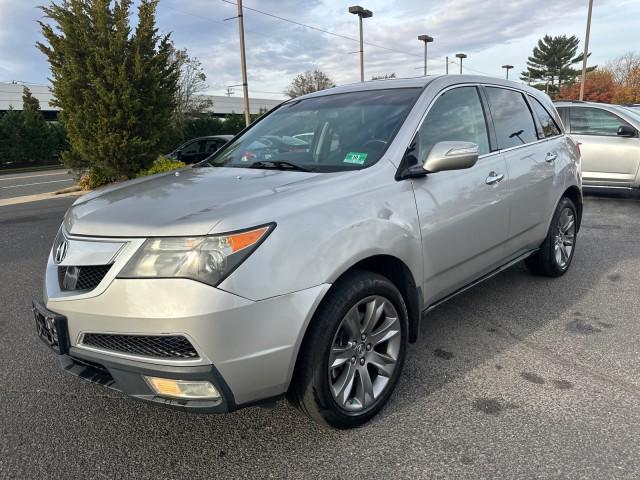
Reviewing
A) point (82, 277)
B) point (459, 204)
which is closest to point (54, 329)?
point (82, 277)

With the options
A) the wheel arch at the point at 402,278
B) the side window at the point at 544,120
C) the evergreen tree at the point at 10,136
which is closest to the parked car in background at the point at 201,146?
the side window at the point at 544,120

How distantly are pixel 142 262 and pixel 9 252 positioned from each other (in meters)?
5.83

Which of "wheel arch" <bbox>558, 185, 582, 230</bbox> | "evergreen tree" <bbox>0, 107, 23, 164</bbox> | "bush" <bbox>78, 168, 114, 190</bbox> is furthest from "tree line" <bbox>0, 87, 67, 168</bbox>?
"wheel arch" <bbox>558, 185, 582, 230</bbox>

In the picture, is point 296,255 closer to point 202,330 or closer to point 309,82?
point 202,330

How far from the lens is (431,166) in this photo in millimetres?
2775

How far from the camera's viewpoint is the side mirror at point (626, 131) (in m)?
8.30

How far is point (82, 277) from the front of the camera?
2.27 meters

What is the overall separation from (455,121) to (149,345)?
240cm

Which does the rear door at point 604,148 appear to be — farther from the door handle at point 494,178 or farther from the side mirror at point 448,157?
the side mirror at point 448,157

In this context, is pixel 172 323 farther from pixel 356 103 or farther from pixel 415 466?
pixel 356 103

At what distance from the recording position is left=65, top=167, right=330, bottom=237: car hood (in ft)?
7.10

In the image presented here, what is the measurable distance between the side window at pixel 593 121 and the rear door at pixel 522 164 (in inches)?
204

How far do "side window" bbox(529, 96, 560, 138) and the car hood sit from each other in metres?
2.68

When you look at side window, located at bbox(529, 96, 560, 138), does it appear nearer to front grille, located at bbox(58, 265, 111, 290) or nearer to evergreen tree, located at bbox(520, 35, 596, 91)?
front grille, located at bbox(58, 265, 111, 290)
